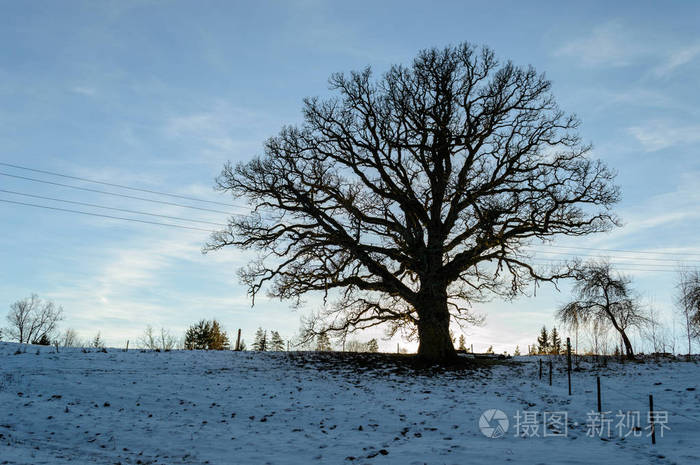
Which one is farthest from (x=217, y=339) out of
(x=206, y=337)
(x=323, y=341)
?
(x=323, y=341)

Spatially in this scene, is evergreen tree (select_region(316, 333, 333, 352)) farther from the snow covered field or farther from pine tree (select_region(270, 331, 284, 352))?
pine tree (select_region(270, 331, 284, 352))

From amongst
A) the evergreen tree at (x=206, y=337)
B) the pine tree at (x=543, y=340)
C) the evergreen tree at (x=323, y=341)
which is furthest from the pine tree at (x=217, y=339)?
the pine tree at (x=543, y=340)

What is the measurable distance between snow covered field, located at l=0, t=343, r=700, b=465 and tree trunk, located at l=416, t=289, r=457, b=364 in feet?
6.19

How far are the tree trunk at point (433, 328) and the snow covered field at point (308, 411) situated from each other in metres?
1.89

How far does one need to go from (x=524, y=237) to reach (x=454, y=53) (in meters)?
9.84

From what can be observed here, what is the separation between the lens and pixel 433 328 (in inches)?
871

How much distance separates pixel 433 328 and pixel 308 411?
31.1 ft

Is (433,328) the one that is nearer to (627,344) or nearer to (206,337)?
(627,344)

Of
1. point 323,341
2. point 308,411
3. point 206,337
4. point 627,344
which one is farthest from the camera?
point 206,337

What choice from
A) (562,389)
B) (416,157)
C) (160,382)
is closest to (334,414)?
(160,382)

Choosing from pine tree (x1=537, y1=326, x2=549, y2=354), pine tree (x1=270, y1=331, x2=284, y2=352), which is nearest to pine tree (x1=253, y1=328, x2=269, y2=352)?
pine tree (x1=270, y1=331, x2=284, y2=352)

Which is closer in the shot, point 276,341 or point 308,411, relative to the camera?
point 308,411

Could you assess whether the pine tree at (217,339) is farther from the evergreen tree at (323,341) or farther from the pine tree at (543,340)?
the pine tree at (543,340)

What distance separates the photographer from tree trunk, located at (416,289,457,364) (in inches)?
866
